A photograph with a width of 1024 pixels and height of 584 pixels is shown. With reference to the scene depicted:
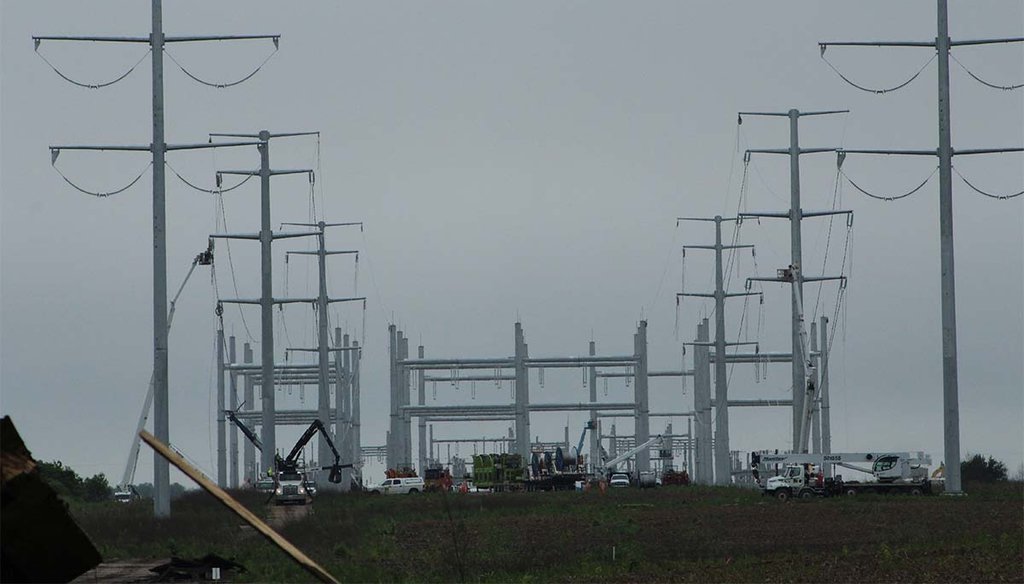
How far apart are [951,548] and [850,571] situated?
4.38 m

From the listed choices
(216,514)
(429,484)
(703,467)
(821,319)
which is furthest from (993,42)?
(703,467)

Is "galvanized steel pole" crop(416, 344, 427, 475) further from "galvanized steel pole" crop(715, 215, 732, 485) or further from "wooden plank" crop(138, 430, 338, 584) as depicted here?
"wooden plank" crop(138, 430, 338, 584)

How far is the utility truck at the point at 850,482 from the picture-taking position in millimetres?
58656

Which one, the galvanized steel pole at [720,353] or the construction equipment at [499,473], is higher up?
the galvanized steel pole at [720,353]

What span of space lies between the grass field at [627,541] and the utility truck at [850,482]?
8127mm

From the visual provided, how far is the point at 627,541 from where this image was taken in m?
30.7

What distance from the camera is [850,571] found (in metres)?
21.7

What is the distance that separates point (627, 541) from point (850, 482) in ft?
100.0

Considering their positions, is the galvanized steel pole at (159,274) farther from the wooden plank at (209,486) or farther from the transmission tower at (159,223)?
the wooden plank at (209,486)

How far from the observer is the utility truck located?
58.7 meters

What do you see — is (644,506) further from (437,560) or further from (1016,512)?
(437,560)

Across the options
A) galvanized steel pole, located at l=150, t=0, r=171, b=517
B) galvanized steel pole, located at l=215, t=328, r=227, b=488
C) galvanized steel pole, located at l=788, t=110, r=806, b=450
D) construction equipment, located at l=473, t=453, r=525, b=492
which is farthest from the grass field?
galvanized steel pole, located at l=215, t=328, r=227, b=488

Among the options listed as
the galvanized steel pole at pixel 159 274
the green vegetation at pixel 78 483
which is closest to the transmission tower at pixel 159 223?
the galvanized steel pole at pixel 159 274

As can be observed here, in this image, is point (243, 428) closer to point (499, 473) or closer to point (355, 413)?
point (499, 473)
